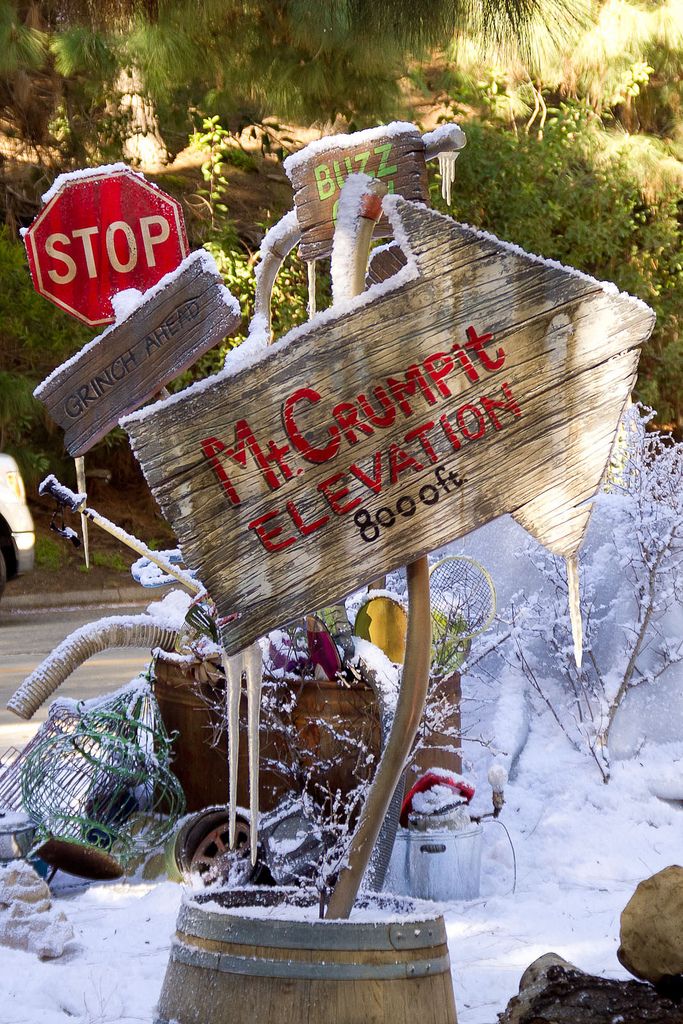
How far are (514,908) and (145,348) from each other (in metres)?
2.24

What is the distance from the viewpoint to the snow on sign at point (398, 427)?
234cm

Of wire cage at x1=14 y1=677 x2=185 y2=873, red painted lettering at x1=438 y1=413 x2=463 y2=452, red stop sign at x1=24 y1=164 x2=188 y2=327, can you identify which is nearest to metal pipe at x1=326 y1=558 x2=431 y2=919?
red painted lettering at x1=438 y1=413 x2=463 y2=452

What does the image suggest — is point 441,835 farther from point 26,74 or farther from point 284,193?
point 284,193

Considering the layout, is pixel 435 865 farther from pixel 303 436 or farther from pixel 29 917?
pixel 303 436

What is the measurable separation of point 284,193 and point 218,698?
12.9m

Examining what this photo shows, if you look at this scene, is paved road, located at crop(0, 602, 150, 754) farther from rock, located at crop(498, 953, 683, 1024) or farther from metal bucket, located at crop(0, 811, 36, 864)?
rock, located at crop(498, 953, 683, 1024)

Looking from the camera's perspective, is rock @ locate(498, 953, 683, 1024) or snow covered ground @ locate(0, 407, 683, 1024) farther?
snow covered ground @ locate(0, 407, 683, 1024)

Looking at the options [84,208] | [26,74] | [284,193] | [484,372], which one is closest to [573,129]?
[284,193]

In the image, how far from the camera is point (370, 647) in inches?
164

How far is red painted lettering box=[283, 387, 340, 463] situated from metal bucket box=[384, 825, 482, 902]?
232cm

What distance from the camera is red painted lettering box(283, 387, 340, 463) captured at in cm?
234

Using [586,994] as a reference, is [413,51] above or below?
above

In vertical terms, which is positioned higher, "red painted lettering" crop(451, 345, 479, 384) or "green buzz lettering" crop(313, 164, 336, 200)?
"green buzz lettering" crop(313, 164, 336, 200)

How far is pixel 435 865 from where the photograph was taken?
4.32 meters
